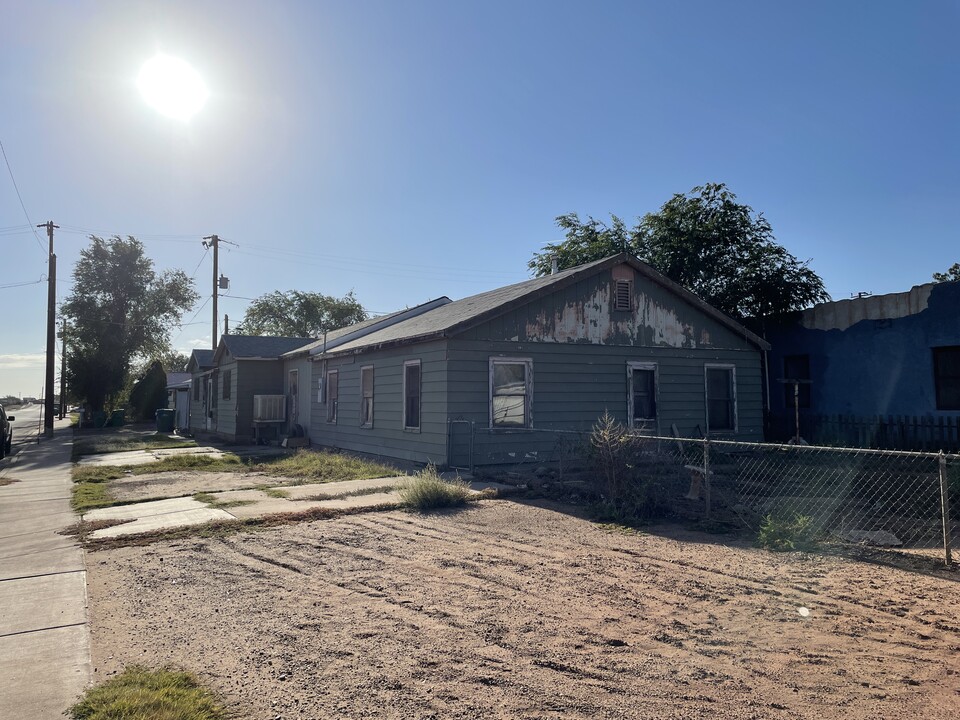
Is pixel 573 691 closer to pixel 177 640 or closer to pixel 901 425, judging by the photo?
pixel 177 640

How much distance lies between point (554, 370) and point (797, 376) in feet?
28.2

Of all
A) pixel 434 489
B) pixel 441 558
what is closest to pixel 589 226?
pixel 434 489

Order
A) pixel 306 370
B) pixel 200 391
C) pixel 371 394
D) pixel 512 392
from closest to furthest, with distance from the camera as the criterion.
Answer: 1. pixel 512 392
2. pixel 371 394
3. pixel 306 370
4. pixel 200 391

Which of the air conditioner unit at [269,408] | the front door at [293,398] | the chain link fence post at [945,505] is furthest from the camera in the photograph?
the air conditioner unit at [269,408]

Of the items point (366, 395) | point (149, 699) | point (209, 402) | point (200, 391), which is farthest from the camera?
point (200, 391)

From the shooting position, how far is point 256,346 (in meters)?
25.5

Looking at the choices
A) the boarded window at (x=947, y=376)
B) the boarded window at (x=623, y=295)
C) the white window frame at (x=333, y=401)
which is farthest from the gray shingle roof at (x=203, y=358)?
the boarded window at (x=947, y=376)

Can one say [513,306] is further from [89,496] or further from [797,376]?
[797,376]

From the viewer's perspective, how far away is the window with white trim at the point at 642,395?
1565cm

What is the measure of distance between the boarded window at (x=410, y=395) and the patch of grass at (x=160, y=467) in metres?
3.89

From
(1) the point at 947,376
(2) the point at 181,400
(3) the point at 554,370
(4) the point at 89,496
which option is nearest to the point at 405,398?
(3) the point at 554,370

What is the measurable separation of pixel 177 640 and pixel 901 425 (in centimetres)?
1619

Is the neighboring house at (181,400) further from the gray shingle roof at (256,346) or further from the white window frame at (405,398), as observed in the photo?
the white window frame at (405,398)

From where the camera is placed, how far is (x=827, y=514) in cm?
865
